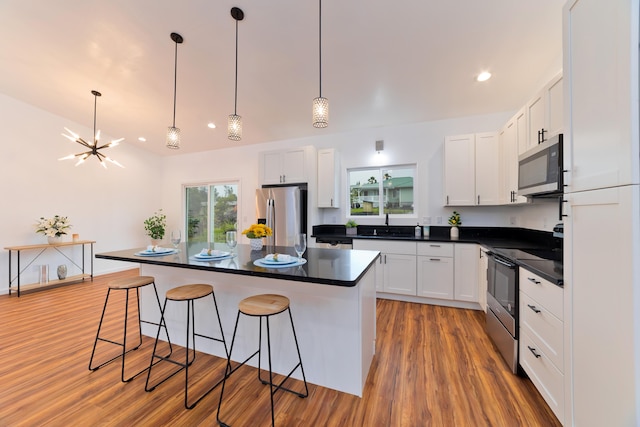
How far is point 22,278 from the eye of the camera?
418 cm

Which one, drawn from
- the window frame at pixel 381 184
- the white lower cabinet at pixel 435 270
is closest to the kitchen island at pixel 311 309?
the white lower cabinet at pixel 435 270

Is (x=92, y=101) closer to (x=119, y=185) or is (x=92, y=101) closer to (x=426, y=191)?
(x=119, y=185)

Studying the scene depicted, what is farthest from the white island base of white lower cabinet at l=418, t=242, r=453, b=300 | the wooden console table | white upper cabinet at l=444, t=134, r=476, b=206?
the wooden console table

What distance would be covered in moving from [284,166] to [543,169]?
3.39 metres

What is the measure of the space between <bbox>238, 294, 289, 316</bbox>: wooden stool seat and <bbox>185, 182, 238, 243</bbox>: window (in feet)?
13.3

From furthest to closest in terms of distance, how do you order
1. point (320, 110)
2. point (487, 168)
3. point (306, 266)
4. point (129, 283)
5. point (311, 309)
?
point (487, 168) < point (129, 283) < point (320, 110) < point (311, 309) < point (306, 266)

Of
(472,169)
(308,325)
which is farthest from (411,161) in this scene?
(308,325)

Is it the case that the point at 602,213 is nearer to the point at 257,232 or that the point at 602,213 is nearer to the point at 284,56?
the point at 257,232

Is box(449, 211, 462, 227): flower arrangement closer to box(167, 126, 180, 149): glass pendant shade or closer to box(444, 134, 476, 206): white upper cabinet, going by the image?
box(444, 134, 476, 206): white upper cabinet

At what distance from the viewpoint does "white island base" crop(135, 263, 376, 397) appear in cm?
170

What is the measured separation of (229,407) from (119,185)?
5.69 metres

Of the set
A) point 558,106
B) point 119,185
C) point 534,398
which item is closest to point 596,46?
point 558,106

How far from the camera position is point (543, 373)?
157 cm

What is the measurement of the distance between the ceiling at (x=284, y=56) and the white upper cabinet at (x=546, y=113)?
580 mm
